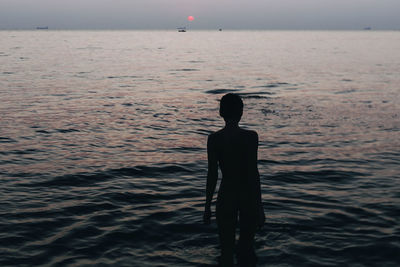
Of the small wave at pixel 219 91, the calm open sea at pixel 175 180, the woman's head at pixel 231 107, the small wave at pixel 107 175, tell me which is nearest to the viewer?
the woman's head at pixel 231 107

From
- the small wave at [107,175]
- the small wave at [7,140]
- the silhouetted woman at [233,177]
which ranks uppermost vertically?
the silhouetted woman at [233,177]

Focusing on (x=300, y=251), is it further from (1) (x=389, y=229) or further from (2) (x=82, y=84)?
(2) (x=82, y=84)

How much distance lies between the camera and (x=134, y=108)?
26266mm

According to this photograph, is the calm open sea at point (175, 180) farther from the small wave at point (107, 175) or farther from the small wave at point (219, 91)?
the small wave at point (219, 91)

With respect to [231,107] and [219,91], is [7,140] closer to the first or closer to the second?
[231,107]

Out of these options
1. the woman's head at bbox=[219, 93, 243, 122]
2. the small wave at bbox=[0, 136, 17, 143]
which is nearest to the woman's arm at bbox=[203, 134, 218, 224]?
the woman's head at bbox=[219, 93, 243, 122]

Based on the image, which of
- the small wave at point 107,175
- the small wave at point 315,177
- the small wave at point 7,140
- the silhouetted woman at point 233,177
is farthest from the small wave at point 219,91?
the silhouetted woman at point 233,177

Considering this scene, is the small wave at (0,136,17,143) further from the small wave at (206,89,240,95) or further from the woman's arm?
the small wave at (206,89,240,95)

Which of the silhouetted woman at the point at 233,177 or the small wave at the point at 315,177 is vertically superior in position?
the silhouetted woman at the point at 233,177

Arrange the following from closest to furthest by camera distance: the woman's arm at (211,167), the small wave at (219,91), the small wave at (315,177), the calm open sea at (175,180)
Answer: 1. the woman's arm at (211,167)
2. the calm open sea at (175,180)
3. the small wave at (315,177)
4. the small wave at (219,91)

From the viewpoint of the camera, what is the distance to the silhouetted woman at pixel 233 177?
19.3 feet

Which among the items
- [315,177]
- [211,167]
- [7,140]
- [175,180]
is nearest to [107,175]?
[175,180]

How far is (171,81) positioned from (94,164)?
28233 millimetres

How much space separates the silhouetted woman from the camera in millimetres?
5875
